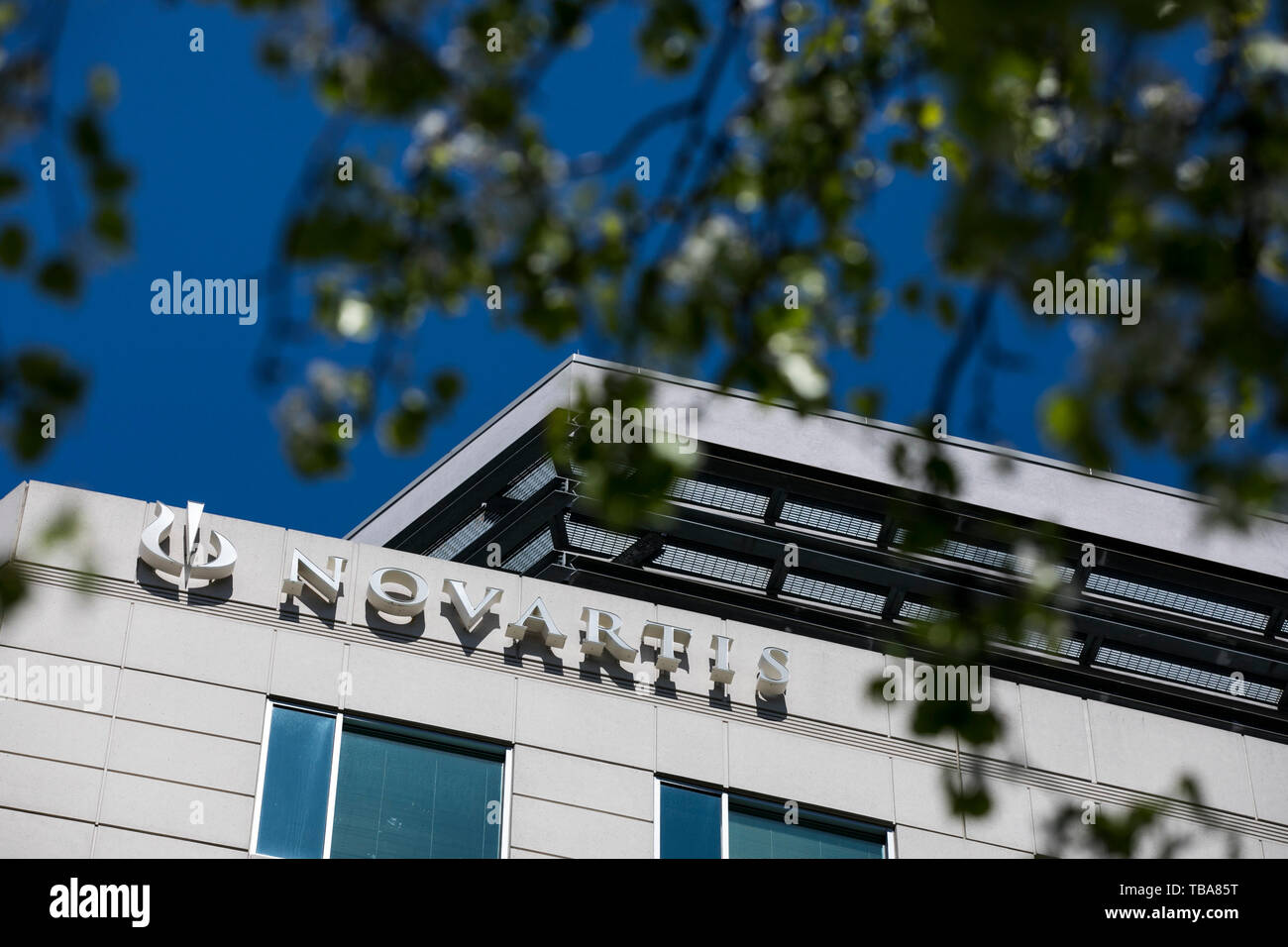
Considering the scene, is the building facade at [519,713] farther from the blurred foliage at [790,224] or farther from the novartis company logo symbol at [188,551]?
the blurred foliage at [790,224]

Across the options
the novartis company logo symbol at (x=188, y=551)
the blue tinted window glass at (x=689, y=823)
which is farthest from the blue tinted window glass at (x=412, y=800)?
the novartis company logo symbol at (x=188, y=551)

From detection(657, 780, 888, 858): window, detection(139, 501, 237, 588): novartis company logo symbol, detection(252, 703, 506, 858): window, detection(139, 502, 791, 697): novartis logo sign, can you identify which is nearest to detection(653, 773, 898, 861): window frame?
detection(657, 780, 888, 858): window

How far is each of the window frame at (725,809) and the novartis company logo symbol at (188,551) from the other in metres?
4.30

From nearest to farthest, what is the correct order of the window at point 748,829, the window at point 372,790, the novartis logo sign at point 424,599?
the window at point 372,790
the novartis logo sign at point 424,599
the window at point 748,829

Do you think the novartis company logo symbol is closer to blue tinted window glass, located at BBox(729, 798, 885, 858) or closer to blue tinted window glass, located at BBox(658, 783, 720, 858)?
blue tinted window glass, located at BBox(658, 783, 720, 858)

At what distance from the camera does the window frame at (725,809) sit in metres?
13.4

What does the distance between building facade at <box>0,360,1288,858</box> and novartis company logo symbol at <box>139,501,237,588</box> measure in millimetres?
23

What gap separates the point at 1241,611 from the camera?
61.7ft
